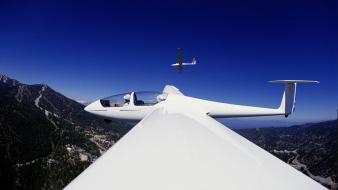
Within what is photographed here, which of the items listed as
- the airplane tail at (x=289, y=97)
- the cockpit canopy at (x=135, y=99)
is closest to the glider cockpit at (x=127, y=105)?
the cockpit canopy at (x=135, y=99)

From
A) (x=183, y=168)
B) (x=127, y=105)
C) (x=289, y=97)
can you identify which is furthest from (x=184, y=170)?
(x=289, y=97)

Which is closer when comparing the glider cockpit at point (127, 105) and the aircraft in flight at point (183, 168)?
the aircraft in flight at point (183, 168)

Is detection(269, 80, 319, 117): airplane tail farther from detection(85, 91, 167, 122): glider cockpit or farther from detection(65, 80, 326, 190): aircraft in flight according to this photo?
detection(65, 80, 326, 190): aircraft in flight

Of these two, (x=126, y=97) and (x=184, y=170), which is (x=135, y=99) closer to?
(x=126, y=97)

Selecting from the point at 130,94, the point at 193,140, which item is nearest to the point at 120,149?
the point at 193,140

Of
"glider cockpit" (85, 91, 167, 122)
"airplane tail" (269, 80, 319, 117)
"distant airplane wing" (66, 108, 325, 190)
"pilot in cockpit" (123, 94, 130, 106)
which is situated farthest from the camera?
"airplane tail" (269, 80, 319, 117)

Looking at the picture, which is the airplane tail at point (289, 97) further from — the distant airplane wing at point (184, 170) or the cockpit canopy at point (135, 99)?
the distant airplane wing at point (184, 170)

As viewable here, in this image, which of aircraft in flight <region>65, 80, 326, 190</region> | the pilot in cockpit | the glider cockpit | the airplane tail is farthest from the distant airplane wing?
→ the airplane tail

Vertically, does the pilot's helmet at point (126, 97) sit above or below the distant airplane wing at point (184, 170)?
above
